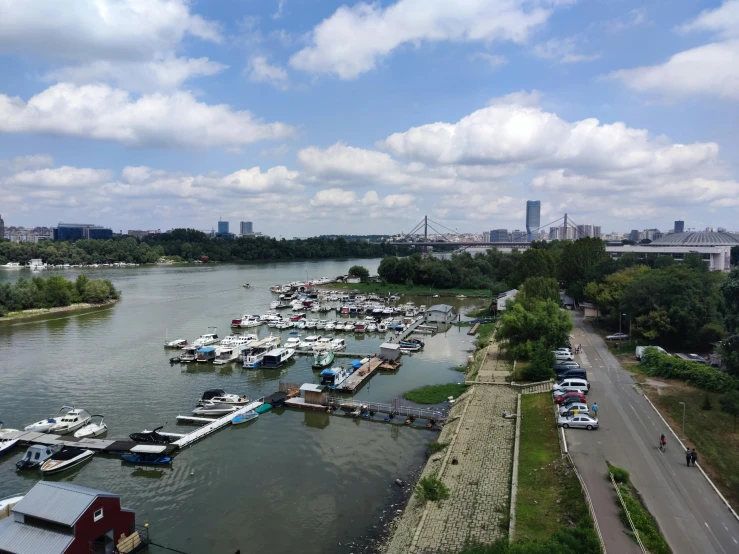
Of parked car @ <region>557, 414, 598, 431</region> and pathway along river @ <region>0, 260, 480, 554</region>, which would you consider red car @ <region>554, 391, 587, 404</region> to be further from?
pathway along river @ <region>0, 260, 480, 554</region>

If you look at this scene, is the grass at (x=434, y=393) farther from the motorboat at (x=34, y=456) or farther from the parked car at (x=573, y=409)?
the motorboat at (x=34, y=456)

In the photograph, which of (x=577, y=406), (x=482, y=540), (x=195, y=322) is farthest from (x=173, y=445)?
(x=195, y=322)

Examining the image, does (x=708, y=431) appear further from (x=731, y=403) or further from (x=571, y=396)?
(x=571, y=396)

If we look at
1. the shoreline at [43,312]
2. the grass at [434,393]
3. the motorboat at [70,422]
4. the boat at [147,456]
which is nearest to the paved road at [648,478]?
the grass at [434,393]

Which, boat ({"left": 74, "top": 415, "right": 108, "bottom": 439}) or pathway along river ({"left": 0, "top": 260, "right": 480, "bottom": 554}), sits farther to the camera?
boat ({"left": 74, "top": 415, "right": 108, "bottom": 439})

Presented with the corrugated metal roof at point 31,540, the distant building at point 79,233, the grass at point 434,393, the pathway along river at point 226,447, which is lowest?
the pathway along river at point 226,447

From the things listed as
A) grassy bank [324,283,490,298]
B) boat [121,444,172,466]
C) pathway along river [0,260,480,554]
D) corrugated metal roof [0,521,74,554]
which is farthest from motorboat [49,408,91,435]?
grassy bank [324,283,490,298]
